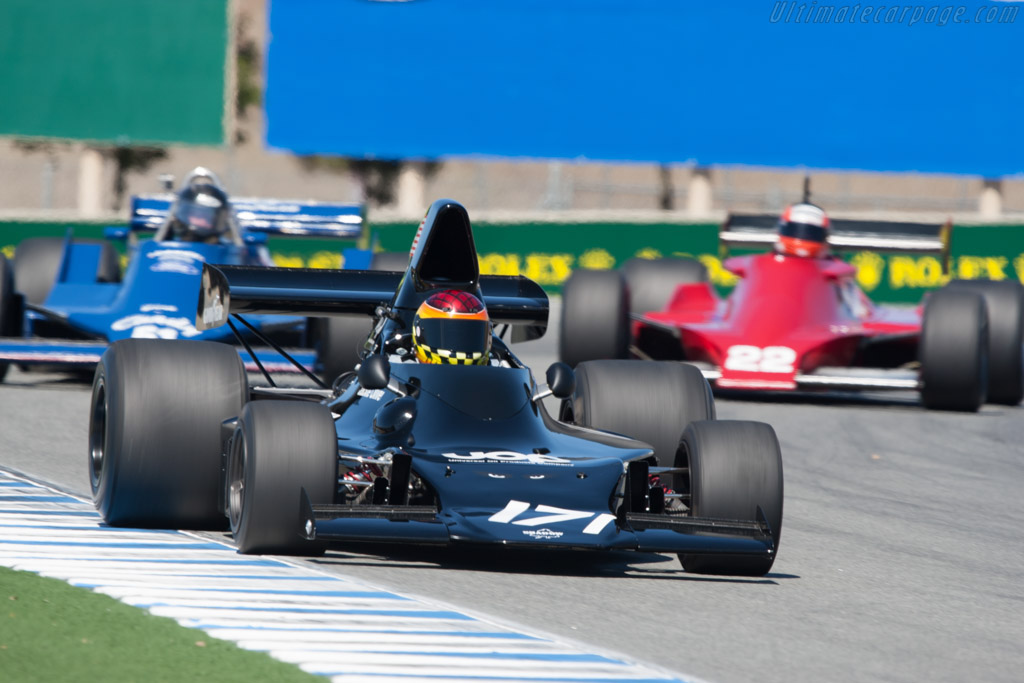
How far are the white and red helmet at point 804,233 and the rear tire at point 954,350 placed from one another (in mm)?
1323

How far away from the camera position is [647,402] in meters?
8.30

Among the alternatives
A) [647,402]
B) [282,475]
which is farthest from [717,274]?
[282,475]

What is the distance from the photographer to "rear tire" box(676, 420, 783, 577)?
278 inches

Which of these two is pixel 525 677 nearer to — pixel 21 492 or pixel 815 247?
pixel 21 492

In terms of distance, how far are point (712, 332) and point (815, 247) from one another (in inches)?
55.3

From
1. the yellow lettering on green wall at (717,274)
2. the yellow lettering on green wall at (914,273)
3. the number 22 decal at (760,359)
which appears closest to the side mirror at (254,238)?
the number 22 decal at (760,359)

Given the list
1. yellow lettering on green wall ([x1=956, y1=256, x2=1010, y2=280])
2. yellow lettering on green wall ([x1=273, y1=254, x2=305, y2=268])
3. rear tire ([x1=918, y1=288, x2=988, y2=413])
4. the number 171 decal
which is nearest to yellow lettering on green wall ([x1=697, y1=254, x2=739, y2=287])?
yellow lettering on green wall ([x1=956, y1=256, x2=1010, y2=280])

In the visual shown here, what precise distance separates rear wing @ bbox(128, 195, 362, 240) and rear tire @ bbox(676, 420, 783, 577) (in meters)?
8.68

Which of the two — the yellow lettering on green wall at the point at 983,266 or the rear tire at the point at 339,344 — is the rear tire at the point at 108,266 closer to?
the rear tire at the point at 339,344

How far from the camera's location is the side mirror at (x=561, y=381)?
790 cm

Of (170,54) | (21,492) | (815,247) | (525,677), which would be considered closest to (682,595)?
(525,677)

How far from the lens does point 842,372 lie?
13867 mm

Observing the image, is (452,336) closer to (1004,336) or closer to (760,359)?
(760,359)

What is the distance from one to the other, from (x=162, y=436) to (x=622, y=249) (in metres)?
18.3
